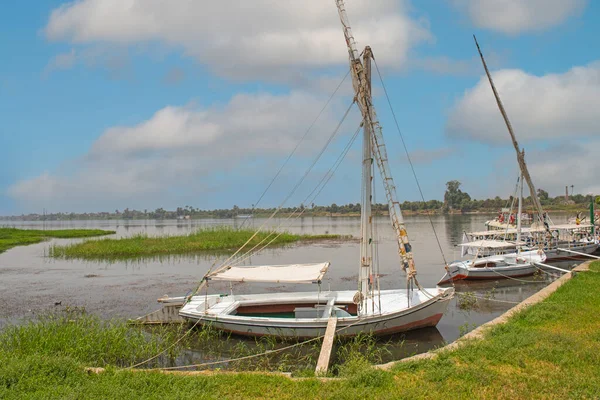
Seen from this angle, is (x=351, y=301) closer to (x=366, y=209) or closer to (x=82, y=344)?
(x=366, y=209)

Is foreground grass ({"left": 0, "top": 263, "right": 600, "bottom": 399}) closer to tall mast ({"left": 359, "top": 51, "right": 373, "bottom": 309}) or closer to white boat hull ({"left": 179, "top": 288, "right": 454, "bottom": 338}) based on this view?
white boat hull ({"left": 179, "top": 288, "right": 454, "bottom": 338})

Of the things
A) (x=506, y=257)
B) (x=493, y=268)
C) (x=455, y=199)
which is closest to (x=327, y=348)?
(x=493, y=268)

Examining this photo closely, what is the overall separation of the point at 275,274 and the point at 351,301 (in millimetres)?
2620

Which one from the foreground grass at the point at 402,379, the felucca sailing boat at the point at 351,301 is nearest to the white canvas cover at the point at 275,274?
the felucca sailing boat at the point at 351,301

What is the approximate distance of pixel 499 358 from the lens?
8.98 m

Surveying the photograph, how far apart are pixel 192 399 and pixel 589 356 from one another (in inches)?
275

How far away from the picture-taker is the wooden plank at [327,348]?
946 centimetres

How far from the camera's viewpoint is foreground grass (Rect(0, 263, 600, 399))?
7500mm

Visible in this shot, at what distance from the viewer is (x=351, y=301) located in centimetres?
1536

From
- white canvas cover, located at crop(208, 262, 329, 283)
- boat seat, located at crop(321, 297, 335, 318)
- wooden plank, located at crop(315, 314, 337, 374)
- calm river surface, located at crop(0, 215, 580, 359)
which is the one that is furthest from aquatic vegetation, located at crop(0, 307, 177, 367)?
calm river surface, located at crop(0, 215, 580, 359)

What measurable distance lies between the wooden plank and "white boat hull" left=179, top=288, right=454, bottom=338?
57 centimetres

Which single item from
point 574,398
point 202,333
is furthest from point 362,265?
point 574,398

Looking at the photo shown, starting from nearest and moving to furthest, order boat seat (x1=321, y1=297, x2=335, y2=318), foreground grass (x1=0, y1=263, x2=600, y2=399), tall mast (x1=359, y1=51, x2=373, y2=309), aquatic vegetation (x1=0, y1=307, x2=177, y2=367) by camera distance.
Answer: foreground grass (x1=0, y1=263, x2=600, y2=399)
aquatic vegetation (x1=0, y1=307, x2=177, y2=367)
boat seat (x1=321, y1=297, x2=335, y2=318)
tall mast (x1=359, y1=51, x2=373, y2=309)

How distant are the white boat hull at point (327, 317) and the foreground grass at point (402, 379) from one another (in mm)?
3949
